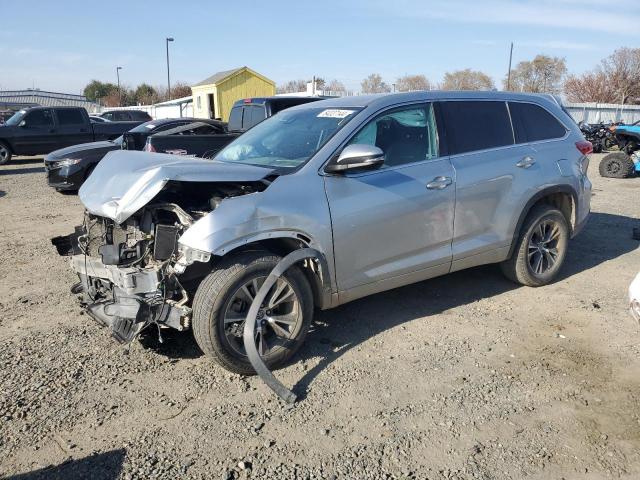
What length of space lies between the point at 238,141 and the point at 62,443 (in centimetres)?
300

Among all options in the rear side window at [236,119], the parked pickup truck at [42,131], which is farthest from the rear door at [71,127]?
the rear side window at [236,119]

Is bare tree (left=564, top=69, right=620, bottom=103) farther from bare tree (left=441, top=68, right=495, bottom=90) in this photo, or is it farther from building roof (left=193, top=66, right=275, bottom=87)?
building roof (left=193, top=66, right=275, bottom=87)

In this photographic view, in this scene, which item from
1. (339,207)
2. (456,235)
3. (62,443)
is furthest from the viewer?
(456,235)

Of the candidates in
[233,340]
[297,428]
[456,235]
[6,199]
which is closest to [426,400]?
[297,428]

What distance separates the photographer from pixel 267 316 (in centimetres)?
363

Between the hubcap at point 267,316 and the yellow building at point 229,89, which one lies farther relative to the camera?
the yellow building at point 229,89

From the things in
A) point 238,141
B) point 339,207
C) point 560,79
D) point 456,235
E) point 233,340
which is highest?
point 560,79

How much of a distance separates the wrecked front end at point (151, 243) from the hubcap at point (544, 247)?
A: 2.95m

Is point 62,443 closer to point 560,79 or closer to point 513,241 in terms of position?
point 513,241

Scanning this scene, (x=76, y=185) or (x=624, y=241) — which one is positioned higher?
(x=76, y=185)

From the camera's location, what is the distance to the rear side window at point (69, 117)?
16.3 m

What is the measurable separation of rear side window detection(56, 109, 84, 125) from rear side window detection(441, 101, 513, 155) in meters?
14.9

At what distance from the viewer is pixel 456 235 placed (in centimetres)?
453

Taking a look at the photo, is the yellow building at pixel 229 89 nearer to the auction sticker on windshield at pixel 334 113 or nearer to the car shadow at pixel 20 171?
the car shadow at pixel 20 171
